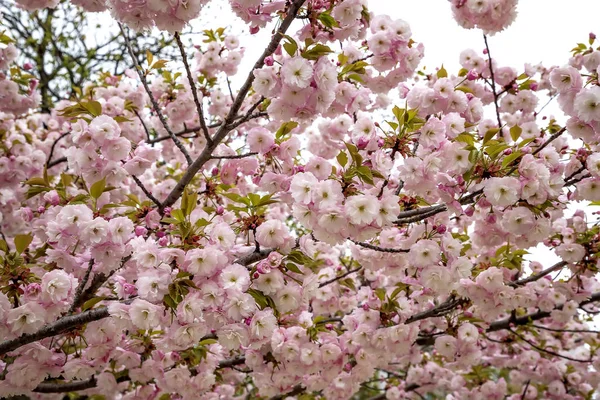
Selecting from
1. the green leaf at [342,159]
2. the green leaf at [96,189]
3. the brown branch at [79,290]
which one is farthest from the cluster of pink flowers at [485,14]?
the brown branch at [79,290]

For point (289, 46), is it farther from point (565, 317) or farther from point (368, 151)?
point (565, 317)

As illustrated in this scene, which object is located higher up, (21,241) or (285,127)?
(285,127)

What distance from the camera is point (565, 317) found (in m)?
4.03

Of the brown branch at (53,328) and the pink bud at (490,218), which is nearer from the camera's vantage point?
the brown branch at (53,328)

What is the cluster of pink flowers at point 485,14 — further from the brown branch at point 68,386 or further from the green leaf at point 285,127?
the brown branch at point 68,386

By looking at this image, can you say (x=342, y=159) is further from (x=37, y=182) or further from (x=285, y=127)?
(x=37, y=182)

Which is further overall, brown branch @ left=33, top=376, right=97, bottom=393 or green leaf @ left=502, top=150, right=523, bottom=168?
brown branch @ left=33, top=376, right=97, bottom=393

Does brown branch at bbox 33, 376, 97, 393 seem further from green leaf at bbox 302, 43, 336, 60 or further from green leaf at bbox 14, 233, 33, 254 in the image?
green leaf at bbox 302, 43, 336, 60

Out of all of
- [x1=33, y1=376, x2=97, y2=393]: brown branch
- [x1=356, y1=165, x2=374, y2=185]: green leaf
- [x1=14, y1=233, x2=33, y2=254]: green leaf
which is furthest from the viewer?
[x1=33, y1=376, x2=97, y2=393]: brown branch

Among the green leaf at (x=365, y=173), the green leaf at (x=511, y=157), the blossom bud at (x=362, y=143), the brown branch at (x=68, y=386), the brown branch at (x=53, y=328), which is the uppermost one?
the blossom bud at (x=362, y=143)

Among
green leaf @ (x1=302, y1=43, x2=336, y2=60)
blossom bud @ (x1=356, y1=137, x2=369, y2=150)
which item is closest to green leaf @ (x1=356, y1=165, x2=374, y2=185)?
blossom bud @ (x1=356, y1=137, x2=369, y2=150)

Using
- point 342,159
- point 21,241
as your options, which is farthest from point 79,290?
point 342,159

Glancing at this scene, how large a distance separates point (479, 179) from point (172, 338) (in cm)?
157

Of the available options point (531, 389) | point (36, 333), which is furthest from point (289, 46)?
point (531, 389)
